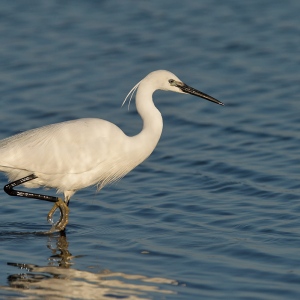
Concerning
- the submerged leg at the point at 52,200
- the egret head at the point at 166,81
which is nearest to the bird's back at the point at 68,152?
the submerged leg at the point at 52,200

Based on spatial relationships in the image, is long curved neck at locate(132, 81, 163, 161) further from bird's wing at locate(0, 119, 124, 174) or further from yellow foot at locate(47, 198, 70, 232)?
yellow foot at locate(47, 198, 70, 232)

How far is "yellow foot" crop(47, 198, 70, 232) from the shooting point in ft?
39.2

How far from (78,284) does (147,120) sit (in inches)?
108

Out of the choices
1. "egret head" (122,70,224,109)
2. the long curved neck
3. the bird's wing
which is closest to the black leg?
the bird's wing

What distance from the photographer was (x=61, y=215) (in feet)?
40.0

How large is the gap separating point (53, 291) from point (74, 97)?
27.2ft

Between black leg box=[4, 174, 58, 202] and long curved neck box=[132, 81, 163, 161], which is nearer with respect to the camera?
long curved neck box=[132, 81, 163, 161]

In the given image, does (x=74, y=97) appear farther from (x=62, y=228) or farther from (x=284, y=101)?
(x=62, y=228)

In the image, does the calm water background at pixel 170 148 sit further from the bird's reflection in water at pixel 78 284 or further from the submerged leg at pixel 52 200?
the submerged leg at pixel 52 200

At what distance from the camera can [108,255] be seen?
10977mm

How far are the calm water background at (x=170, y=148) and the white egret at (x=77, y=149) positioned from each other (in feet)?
2.15

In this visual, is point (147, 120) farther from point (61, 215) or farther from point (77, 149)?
point (61, 215)

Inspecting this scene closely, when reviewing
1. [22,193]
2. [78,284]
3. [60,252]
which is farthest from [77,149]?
[78,284]

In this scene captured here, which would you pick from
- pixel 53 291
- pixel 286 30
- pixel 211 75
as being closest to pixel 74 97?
pixel 211 75
